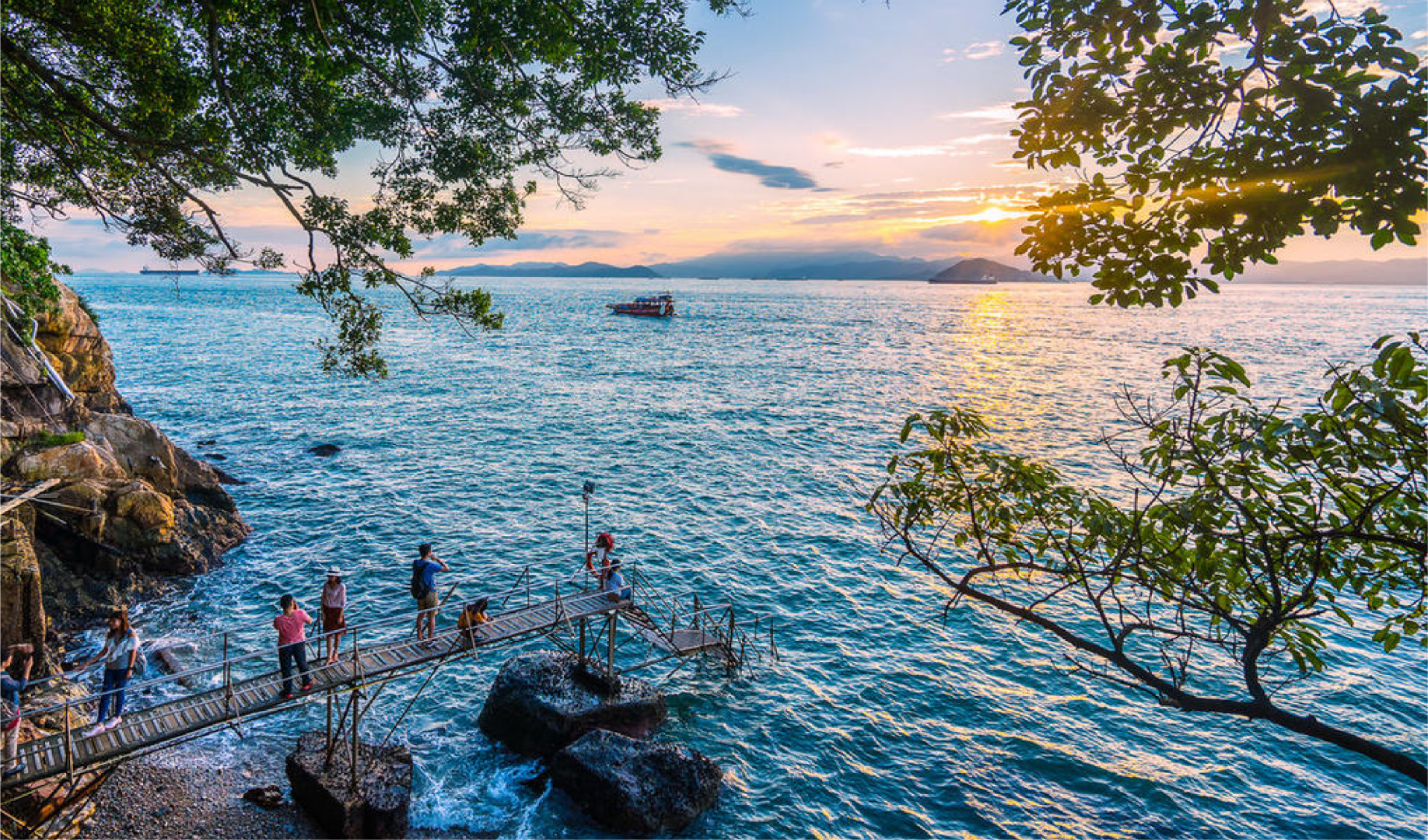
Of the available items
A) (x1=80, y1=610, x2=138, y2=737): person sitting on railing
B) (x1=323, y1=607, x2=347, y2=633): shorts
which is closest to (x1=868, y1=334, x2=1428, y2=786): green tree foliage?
(x1=323, y1=607, x2=347, y2=633): shorts

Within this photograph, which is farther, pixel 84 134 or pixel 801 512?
pixel 801 512

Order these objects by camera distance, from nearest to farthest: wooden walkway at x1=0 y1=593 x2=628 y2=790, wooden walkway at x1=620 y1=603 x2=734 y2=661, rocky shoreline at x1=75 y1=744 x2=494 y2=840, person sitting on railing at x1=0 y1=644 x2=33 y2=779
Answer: person sitting on railing at x1=0 y1=644 x2=33 y2=779, wooden walkway at x1=0 y1=593 x2=628 y2=790, rocky shoreline at x1=75 y1=744 x2=494 y2=840, wooden walkway at x1=620 y1=603 x2=734 y2=661

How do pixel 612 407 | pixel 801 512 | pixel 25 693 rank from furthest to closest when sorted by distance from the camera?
pixel 612 407, pixel 801 512, pixel 25 693

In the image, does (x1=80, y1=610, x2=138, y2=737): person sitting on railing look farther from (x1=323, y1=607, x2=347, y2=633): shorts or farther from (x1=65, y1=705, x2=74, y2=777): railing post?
(x1=323, y1=607, x2=347, y2=633): shorts

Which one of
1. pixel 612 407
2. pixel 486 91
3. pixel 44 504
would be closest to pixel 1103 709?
pixel 486 91

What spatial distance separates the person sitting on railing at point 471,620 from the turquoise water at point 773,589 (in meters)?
3.45

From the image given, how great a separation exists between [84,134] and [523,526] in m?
24.9

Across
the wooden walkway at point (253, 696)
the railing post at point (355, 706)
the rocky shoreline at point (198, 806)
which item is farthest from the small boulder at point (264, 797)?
the wooden walkway at point (253, 696)

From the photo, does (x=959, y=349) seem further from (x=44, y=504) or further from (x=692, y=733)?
(x=44, y=504)

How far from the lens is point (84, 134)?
10.9 metres

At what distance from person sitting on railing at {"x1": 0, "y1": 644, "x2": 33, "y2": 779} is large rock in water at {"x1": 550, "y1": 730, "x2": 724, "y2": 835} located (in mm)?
10135

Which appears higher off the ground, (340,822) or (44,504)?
(44,504)

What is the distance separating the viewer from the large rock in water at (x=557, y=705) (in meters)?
18.9

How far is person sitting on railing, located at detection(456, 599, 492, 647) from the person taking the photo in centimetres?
1794
